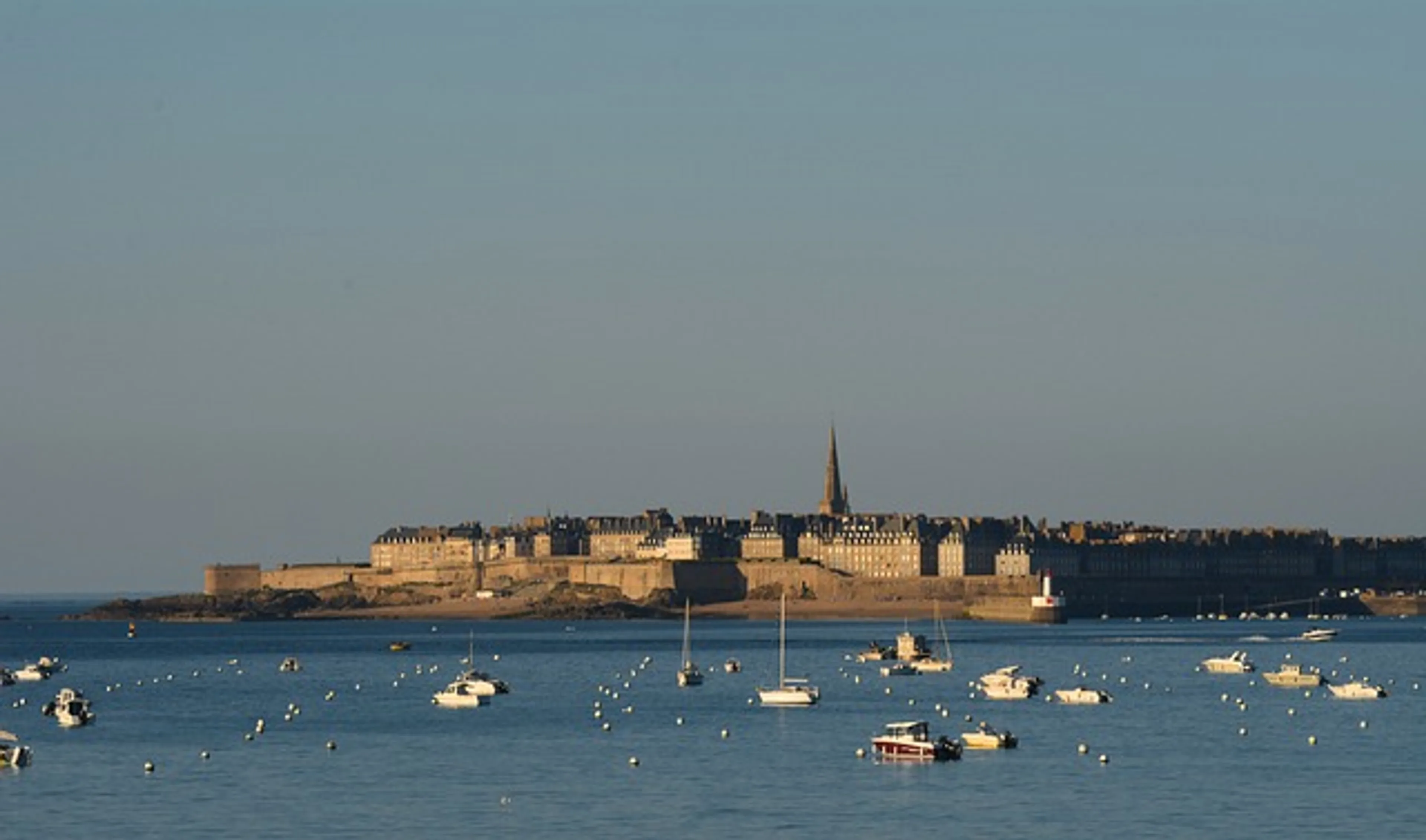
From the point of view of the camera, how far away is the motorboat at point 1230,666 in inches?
4845

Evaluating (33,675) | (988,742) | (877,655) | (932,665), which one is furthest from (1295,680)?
(33,675)

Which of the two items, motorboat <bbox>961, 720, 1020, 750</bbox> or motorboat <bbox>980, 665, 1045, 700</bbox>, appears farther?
motorboat <bbox>980, 665, 1045, 700</bbox>

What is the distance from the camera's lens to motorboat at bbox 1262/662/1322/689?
112m

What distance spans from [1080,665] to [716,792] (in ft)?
221

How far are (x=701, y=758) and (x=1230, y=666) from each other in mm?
52687

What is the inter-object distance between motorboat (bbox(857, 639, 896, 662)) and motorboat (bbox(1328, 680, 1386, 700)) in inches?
1480

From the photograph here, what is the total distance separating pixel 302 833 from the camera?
2303 inches

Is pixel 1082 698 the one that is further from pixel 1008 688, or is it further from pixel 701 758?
pixel 701 758

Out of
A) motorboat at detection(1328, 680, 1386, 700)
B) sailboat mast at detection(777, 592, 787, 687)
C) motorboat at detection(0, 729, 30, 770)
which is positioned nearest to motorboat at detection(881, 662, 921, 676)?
sailboat mast at detection(777, 592, 787, 687)

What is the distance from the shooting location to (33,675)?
129625 mm

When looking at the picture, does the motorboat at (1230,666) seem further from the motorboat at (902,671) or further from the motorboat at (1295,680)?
the motorboat at (902,671)

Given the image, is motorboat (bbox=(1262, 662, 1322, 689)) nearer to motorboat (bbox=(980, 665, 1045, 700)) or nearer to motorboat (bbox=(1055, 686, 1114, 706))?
motorboat (bbox=(980, 665, 1045, 700))

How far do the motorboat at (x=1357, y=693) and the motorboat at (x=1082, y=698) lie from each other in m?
8.30

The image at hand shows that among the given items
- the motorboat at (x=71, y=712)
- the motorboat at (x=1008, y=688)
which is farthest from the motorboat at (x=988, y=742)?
the motorboat at (x=71, y=712)
